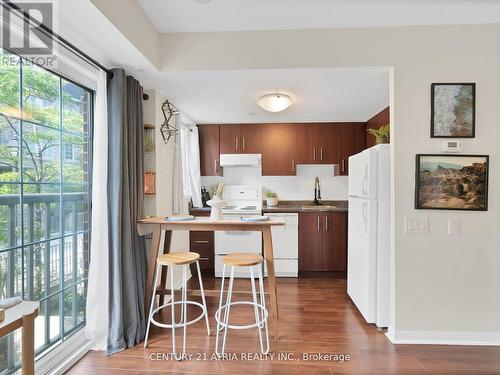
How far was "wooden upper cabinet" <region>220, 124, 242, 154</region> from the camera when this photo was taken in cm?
434

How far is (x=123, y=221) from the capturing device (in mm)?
2215

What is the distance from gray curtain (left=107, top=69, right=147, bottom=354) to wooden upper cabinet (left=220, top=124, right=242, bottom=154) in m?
2.04

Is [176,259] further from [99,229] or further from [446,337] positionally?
[446,337]

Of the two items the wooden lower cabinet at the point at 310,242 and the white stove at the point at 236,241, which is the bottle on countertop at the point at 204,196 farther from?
the wooden lower cabinet at the point at 310,242

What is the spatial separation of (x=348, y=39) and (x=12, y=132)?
8.23 feet

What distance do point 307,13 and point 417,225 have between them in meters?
1.92

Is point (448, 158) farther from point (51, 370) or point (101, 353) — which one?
point (51, 370)

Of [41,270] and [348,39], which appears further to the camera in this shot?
[348,39]

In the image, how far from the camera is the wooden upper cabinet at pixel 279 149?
4.29 metres

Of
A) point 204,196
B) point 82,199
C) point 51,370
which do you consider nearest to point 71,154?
point 82,199

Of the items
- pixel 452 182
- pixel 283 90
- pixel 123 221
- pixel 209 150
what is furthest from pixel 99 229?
pixel 452 182

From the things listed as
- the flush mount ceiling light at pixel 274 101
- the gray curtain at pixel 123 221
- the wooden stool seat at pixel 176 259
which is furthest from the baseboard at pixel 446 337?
the flush mount ceiling light at pixel 274 101

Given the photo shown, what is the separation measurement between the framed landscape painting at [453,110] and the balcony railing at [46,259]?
9.83 feet

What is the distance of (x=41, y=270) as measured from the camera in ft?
6.09
